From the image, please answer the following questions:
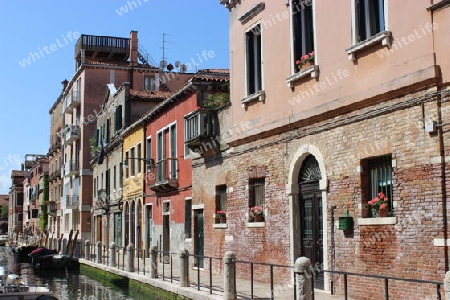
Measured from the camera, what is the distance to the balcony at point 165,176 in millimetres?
23016

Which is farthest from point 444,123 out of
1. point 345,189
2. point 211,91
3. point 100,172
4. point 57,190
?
point 57,190

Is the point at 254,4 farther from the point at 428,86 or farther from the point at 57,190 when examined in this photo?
the point at 57,190

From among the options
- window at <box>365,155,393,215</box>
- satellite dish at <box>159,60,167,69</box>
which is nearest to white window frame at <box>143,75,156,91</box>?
satellite dish at <box>159,60,167,69</box>

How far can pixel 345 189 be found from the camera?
1171cm

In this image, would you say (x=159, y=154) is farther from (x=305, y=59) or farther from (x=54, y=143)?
(x=54, y=143)

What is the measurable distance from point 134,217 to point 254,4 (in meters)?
16.8

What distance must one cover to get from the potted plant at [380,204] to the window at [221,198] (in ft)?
24.3

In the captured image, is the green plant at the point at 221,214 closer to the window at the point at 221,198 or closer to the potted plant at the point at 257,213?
the window at the point at 221,198

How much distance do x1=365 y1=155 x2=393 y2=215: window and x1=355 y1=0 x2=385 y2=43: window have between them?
2281mm

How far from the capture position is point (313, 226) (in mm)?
13125

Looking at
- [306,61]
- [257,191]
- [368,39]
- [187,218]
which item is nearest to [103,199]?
[187,218]

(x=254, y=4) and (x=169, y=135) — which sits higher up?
(x=254, y=4)

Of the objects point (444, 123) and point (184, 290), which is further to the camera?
point (184, 290)

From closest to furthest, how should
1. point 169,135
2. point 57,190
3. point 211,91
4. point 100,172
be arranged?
1. point 211,91
2. point 169,135
3. point 100,172
4. point 57,190
